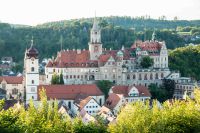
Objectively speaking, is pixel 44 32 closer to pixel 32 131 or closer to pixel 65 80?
pixel 65 80

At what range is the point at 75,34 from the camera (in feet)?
513

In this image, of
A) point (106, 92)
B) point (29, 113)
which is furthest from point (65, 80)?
point (29, 113)

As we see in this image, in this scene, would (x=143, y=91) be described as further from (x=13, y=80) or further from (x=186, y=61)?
(x=186, y=61)

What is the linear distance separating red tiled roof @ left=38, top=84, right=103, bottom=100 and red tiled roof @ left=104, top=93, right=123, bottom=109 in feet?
7.19

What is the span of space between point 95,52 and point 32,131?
49.6 m

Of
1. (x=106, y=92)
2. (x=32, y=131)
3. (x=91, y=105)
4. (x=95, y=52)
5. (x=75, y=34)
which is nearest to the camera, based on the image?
(x=32, y=131)

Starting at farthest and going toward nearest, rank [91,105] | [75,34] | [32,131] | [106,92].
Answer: [75,34] < [106,92] < [91,105] < [32,131]

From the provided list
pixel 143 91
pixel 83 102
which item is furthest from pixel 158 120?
pixel 143 91

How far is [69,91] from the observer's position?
263ft

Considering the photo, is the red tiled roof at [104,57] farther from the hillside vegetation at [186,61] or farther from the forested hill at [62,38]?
the forested hill at [62,38]

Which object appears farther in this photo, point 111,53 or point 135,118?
point 111,53

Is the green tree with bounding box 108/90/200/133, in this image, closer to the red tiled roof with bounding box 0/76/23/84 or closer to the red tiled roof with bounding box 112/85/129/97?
the red tiled roof with bounding box 112/85/129/97

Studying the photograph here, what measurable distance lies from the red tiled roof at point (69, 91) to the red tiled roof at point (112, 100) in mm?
2193

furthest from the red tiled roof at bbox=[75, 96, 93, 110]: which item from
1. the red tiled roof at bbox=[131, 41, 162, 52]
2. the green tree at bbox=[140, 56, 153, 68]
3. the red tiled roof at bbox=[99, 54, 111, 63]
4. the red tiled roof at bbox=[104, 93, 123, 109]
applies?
the red tiled roof at bbox=[131, 41, 162, 52]
